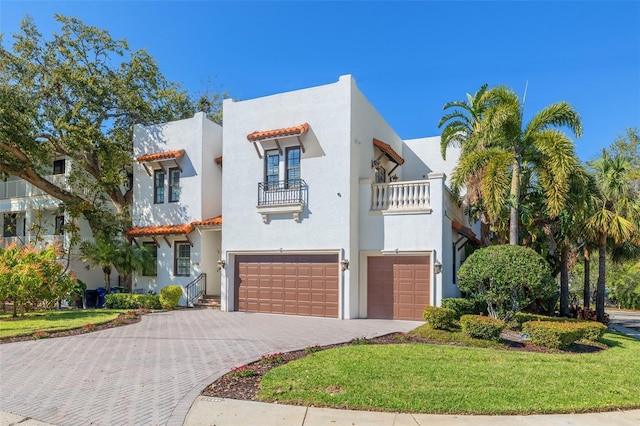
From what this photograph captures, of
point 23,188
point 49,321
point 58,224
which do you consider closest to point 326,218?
point 49,321

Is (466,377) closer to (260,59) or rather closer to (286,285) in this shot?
(286,285)

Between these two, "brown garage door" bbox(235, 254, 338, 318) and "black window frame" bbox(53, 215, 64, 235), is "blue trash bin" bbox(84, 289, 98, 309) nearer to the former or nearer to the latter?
"black window frame" bbox(53, 215, 64, 235)

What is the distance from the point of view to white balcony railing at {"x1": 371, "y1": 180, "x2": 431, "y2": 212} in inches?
580

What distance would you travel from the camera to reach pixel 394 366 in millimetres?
7457

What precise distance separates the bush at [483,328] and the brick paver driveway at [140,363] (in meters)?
2.57

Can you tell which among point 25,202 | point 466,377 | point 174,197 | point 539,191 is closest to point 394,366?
point 466,377

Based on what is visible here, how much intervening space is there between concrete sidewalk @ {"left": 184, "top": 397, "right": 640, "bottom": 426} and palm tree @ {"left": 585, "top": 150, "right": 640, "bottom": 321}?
14208 millimetres

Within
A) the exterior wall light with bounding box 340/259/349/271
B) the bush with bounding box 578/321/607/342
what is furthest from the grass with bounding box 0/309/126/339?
the bush with bounding box 578/321/607/342

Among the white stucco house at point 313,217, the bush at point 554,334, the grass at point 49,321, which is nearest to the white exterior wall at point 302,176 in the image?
the white stucco house at point 313,217

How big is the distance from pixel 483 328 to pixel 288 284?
7951 millimetres

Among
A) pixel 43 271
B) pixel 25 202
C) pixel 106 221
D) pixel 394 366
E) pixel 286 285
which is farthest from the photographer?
pixel 25 202

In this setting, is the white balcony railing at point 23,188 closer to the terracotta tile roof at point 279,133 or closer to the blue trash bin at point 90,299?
the blue trash bin at point 90,299

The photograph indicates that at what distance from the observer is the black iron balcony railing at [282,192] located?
1595cm

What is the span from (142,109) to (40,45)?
5.45 metres
